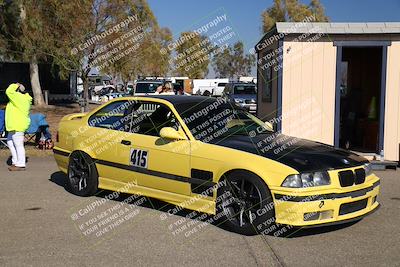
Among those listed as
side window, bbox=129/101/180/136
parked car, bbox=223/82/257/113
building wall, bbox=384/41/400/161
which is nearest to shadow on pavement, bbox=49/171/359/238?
side window, bbox=129/101/180/136

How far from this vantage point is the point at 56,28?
21547 mm

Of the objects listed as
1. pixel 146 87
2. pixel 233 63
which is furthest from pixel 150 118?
pixel 233 63

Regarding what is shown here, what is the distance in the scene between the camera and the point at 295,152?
18.4 ft

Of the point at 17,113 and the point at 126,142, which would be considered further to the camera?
the point at 17,113

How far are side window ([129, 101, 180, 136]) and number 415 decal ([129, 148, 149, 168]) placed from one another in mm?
266

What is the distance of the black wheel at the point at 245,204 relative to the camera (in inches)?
207

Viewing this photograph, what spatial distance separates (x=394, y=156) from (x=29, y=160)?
787 centimetres

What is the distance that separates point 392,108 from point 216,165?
6.33 m

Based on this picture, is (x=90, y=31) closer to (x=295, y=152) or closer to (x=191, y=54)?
(x=295, y=152)

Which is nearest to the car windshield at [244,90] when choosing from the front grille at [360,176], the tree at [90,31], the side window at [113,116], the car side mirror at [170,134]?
the tree at [90,31]

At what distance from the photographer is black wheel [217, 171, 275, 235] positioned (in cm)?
525

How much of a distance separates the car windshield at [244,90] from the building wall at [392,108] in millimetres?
14584

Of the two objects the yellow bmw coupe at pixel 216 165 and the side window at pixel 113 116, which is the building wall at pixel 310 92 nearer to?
the yellow bmw coupe at pixel 216 165

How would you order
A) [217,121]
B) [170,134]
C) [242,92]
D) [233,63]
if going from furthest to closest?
1. [233,63]
2. [242,92]
3. [217,121]
4. [170,134]
